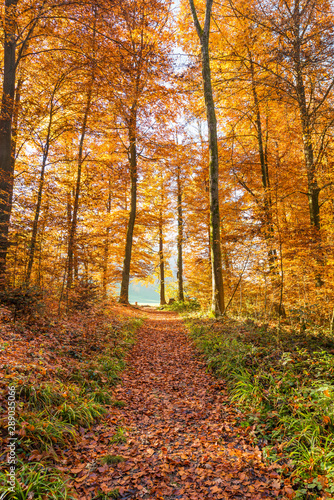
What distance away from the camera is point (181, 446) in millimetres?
3371

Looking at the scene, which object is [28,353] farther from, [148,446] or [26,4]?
[26,4]

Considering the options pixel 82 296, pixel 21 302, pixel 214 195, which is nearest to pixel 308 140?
pixel 214 195

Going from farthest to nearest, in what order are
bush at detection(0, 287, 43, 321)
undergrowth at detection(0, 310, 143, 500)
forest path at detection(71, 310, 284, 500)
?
1. bush at detection(0, 287, 43, 321)
2. forest path at detection(71, 310, 284, 500)
3. undergrowth at detection(0, 310, 143, 500)

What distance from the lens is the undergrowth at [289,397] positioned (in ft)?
8.77

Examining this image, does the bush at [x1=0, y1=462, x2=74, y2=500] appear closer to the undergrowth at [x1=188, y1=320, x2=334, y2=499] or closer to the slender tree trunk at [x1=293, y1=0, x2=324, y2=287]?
the undergrowth at [x1=188, y1=320, x2=334, y2=499]

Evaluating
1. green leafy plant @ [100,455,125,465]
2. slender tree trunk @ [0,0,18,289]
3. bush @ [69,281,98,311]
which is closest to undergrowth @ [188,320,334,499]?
green leafy plant @ [100,455,125,465]

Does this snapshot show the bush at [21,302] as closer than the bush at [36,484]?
No

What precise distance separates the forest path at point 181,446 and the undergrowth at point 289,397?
0.26 m

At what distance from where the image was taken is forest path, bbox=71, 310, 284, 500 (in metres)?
2.65

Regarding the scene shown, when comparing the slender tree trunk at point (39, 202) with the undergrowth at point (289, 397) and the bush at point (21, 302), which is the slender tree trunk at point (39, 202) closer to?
the bush at point (21, 302)

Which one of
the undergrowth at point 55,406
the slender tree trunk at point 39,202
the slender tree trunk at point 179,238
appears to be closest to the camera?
the undergrowth at point 55,406

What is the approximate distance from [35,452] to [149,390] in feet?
8.83

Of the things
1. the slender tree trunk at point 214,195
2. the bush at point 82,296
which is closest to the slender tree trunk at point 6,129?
the bush at point 82,296

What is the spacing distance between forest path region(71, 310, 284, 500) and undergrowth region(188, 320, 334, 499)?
0.26 meters
